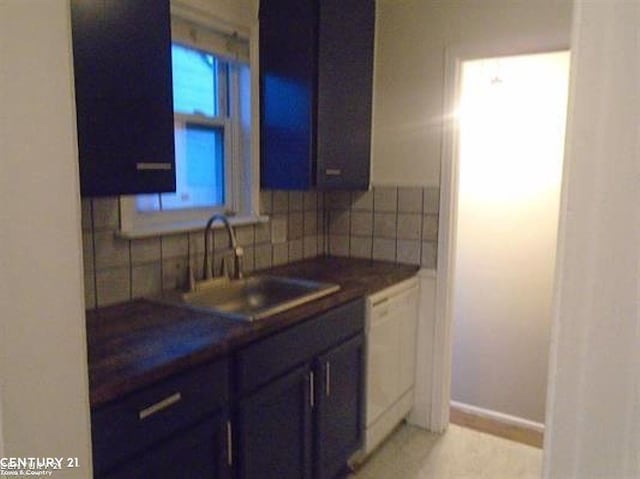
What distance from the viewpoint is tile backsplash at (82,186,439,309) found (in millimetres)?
1701

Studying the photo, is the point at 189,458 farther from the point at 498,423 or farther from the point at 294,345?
the point at 498,423

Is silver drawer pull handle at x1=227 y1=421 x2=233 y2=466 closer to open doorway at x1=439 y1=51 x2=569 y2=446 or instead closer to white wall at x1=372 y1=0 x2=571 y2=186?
white wall at x1=372 y1=0 x2=571 y2=186

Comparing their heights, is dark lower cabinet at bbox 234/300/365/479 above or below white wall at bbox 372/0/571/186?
below

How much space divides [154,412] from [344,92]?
1811 millimetres

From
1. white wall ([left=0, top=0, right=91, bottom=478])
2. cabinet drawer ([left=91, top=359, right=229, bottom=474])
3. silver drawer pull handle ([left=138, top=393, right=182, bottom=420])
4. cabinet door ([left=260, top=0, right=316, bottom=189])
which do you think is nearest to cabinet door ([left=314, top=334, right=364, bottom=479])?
cabinet drawer ([left=91, top=359, right=229, bottom=474])

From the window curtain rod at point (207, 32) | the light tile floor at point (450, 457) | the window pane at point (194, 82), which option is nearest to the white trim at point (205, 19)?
the window curtain rod at point (207, 32)

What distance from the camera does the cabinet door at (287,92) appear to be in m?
2.23

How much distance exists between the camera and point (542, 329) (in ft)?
9.94

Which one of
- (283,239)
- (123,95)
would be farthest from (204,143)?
(123,95)

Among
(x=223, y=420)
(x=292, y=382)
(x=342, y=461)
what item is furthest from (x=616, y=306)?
(x=342, y=461)

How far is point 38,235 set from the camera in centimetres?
52

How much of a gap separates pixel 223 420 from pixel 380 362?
3.63ft

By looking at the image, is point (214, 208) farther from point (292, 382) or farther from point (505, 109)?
point (505, 109)

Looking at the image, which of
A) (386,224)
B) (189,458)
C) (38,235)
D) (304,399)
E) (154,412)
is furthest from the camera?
(386,224)
